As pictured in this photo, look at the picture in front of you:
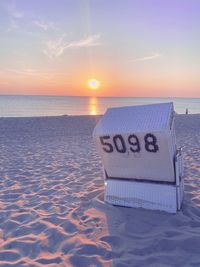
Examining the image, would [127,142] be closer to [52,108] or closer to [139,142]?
[139,142]

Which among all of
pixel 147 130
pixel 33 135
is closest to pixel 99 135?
pixel 147 130

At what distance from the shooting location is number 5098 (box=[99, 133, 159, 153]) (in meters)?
3.64

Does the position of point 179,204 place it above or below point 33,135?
below

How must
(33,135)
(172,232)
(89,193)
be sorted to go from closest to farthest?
(172,232)
(89,193)
(33,135)

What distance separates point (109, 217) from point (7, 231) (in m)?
1.40

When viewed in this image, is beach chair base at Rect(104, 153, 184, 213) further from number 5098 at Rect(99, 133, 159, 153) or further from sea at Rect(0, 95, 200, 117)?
sea at Rect(0, 95, 200, 117)

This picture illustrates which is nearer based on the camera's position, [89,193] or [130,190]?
[130,190]

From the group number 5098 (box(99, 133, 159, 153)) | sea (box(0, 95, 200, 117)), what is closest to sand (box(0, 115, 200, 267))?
number 5098 (box(99, 133, 159, 153))

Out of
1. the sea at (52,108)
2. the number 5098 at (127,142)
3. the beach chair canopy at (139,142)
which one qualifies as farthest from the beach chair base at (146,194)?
the sea at (52,108)

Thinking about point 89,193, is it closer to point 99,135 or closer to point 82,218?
point 82,218

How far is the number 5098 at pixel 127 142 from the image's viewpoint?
143 inches

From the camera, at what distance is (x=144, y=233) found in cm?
353

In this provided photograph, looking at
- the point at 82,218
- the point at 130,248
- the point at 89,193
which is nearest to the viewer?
the point at 130,248

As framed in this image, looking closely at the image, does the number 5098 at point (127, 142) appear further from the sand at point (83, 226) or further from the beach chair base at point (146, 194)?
the sand at point (83, 226)
